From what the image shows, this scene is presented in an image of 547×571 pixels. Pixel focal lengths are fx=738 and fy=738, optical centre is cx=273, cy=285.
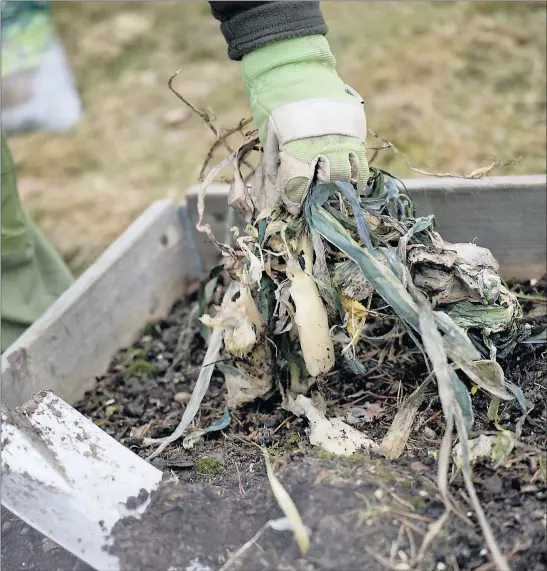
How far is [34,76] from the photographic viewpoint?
3580 millimetres

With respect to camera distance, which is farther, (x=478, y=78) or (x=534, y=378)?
(x=478, y=78)

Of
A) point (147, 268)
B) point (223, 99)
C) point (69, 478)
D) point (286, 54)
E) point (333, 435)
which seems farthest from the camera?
point (223, 99)

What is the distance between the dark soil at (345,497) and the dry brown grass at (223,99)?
1348 millimetres

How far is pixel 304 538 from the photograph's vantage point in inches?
37.8

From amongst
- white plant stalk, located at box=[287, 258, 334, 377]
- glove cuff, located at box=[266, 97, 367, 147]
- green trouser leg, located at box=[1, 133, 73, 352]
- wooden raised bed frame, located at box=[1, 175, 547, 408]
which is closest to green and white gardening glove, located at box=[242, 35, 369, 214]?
glove cuff, located at box=[266, 97, 367, 147]

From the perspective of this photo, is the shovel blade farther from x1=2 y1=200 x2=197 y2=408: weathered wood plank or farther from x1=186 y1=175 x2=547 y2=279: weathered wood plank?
x1=186 y1=175 x2=547 y2=279: weathered wood plank

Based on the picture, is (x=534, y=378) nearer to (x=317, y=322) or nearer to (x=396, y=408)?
(x=396, y=408)

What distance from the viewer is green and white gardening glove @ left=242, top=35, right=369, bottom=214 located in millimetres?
1281

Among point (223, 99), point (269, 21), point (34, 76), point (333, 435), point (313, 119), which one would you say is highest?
point (269, 21)

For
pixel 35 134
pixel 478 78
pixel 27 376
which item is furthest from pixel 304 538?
pixel 35 134

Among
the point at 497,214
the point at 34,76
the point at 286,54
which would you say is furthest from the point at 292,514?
the point at 34,76

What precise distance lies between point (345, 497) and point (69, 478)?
42 cm

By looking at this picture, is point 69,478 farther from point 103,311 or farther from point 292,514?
point 103,311

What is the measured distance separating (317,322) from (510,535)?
445mm
